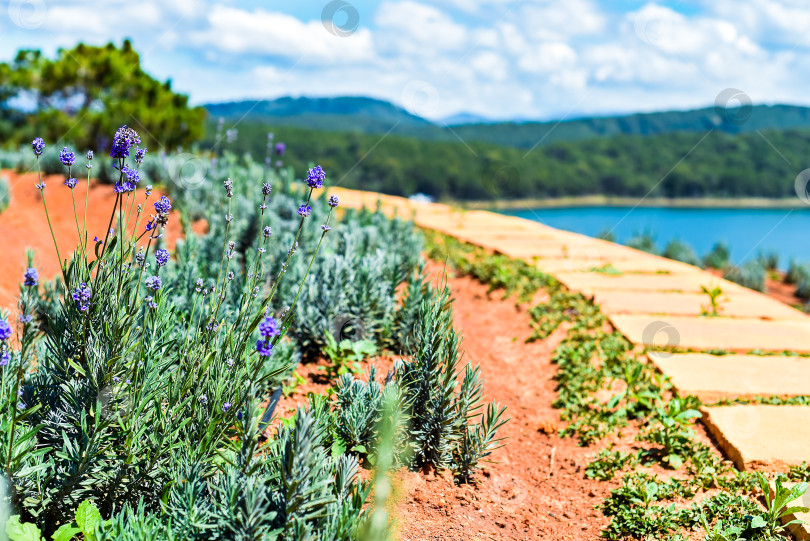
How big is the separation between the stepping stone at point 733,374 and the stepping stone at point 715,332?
0.46 feet

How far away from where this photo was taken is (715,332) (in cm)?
402

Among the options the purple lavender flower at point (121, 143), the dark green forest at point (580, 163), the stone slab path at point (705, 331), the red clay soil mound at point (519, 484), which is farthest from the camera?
the dark green forest at point (580, 163)

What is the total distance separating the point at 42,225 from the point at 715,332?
5.92m

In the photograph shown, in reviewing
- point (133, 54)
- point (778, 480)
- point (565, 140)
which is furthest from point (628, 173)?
point (778, 480)

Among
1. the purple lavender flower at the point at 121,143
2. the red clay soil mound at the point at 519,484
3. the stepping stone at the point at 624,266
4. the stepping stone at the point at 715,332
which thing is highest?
the purple lavender flower at the point at 121,143

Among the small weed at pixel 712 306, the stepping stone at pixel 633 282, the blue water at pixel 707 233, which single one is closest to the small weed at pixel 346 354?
the stepping stone at pixel 633 282

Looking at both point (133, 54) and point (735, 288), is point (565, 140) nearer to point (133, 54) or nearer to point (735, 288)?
point (133, 54)

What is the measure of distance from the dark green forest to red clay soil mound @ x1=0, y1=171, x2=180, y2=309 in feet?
61.5

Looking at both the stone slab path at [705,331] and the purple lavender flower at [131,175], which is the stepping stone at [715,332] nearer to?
the stone slab path at [705,331]

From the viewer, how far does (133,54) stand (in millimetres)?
16188

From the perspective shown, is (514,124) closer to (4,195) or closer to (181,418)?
(4,195)

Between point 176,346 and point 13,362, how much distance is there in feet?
1.84

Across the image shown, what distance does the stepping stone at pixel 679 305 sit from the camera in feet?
14.1

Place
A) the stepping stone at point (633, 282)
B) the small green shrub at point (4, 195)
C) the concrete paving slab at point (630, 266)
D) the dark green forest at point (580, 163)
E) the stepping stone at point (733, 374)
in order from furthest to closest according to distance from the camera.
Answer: the dark green forest at point (580, 163) → the small green shrub at point (4, 195) → the concrete paving slab at point (630, 266) → the stepping stone at point (633, 282) → the stepping stone at point (733, 374)
